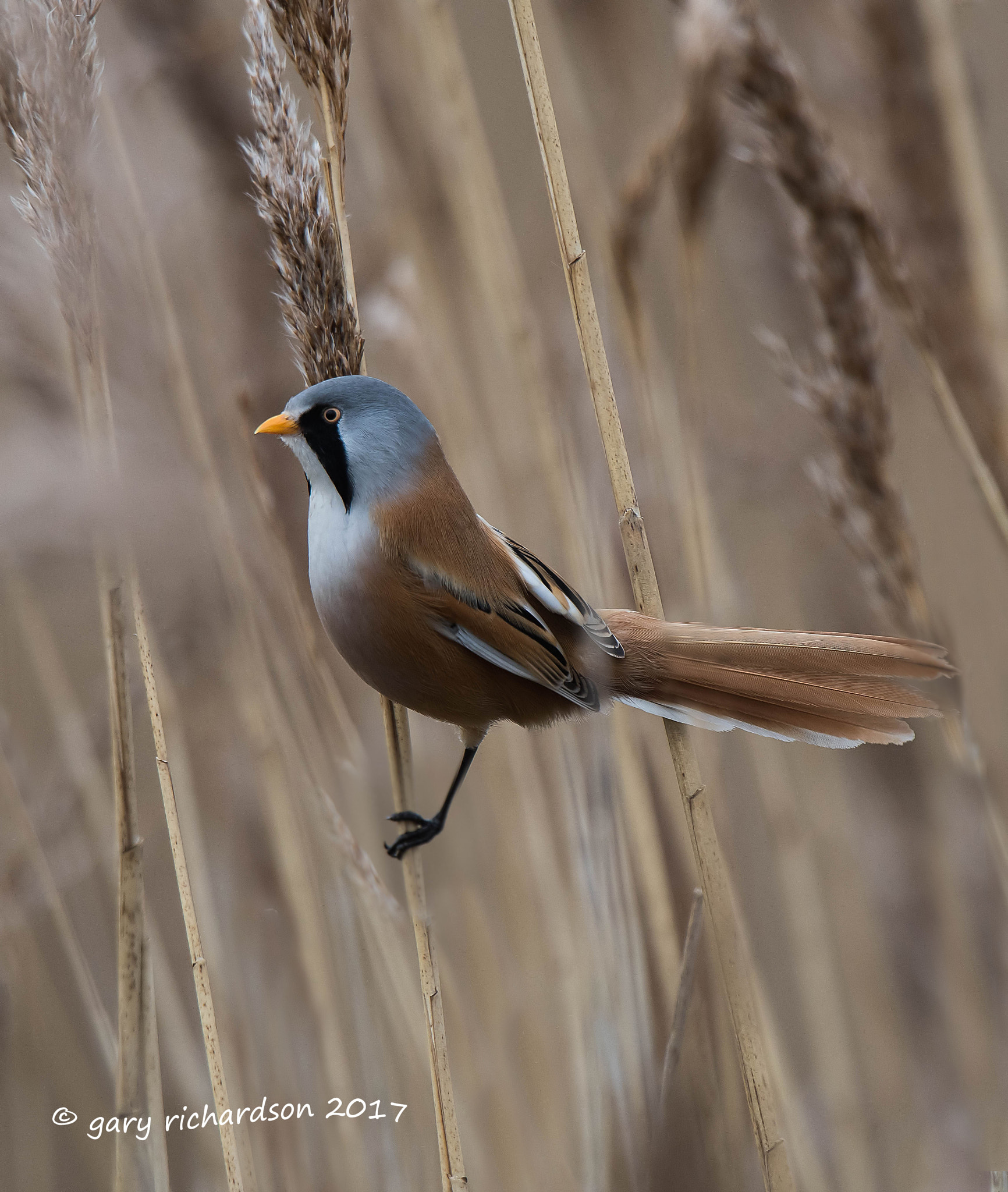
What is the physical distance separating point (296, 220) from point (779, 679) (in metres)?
0.90

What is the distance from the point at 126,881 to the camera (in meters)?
1.18

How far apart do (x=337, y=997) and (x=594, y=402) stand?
120 cm

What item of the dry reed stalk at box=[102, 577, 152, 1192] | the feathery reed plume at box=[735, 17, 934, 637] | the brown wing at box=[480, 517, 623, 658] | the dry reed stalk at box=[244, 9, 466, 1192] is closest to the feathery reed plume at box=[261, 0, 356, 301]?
the dry reed stalk at box=[244, 9, 466, 1192]

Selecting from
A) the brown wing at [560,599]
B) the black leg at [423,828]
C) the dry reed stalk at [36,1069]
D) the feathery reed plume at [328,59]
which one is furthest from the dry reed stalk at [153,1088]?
the feathery reed plume at [328,59]

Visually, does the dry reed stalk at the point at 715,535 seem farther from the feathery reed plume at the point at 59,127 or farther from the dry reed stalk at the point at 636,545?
the feathery reed plume at the point at 59,127

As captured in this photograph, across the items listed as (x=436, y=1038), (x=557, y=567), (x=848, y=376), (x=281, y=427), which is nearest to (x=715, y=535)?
(x=557, y=567)

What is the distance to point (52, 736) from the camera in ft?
6.79

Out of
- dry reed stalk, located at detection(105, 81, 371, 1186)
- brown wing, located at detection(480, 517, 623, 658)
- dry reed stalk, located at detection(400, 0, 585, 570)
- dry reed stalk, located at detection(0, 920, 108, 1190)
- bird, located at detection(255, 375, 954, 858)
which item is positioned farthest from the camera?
dry reed stalk, located at detection(0, 920, 108, 1190)

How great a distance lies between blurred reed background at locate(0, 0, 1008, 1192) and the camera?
147 cm

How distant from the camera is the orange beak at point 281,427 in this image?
3.85ft

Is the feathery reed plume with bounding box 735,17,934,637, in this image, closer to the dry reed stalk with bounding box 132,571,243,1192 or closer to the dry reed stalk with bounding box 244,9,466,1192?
the dry reed stalk with bounding box 244,9,466,1192

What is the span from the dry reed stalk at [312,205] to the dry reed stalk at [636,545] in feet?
0.85

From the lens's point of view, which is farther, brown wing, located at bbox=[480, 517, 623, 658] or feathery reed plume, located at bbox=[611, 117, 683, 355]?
feathery reed plume, located at bbox=[611, 117, 683, 355]

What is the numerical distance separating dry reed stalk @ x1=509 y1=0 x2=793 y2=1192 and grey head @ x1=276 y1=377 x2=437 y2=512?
0.25 meters
